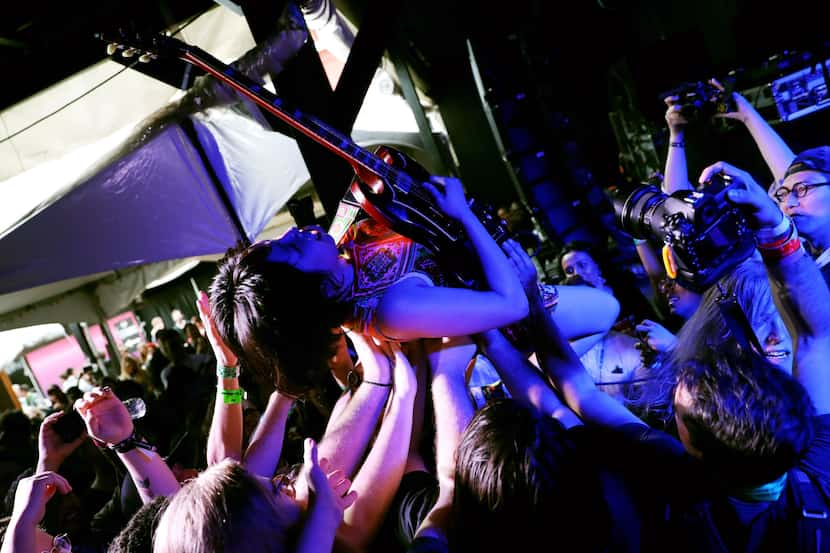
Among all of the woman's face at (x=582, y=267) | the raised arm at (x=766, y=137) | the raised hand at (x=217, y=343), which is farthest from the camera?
the woman's face at (x=582, y=267)

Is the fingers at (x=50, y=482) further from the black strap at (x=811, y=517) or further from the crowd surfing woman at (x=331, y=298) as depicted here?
the black strap at (x=811, y=517)

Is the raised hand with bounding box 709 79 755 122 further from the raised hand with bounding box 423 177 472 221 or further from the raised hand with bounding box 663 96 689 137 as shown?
the raised hand with bounding box 423 177 472 221

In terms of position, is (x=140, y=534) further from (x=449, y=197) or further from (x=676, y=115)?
(x=676, y=115)

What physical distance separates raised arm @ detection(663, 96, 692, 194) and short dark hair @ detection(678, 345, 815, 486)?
1.64 meters

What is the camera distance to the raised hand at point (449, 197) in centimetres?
178

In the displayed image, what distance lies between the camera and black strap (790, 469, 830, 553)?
3.60ft

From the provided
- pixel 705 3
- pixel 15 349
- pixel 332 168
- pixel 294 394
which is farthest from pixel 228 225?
pixel 15 349

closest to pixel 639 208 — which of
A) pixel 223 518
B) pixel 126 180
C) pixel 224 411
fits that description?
pixel 223 518

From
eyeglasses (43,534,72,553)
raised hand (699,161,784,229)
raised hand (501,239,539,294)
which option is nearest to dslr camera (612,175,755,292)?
raised hand (699,161,784,229)

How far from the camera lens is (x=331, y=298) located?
174cm

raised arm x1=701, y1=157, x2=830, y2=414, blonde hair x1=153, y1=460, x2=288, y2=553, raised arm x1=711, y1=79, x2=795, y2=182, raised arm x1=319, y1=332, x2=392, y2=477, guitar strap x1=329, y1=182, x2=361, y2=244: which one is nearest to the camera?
blonde hair x1=153, y1=460, x2=288, y2=553

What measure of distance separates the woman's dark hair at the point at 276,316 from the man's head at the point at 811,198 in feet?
5.52

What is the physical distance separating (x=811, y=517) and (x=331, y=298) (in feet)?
4.06

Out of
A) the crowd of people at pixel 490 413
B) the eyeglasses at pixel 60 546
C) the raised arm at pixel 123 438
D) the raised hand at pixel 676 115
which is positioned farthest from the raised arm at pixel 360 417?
the raised hand at pixel 676 115
